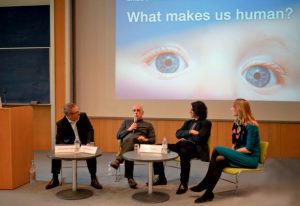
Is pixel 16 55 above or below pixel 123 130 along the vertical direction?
above

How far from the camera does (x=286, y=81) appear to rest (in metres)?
5.69

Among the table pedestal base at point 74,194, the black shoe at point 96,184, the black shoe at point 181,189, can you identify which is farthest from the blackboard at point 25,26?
the black shoe at point 181,189

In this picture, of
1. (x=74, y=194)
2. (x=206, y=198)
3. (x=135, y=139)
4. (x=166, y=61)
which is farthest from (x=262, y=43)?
(x=74, y=194)

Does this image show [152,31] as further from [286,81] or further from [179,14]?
[286,81]

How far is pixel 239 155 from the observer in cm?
386

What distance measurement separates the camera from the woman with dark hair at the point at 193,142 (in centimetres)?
405

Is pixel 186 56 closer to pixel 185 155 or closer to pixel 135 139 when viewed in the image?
pixel 135 139

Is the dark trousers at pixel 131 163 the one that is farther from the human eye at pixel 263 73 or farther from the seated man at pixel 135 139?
the human eye at pixel 263 73

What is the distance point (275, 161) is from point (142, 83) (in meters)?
2.51

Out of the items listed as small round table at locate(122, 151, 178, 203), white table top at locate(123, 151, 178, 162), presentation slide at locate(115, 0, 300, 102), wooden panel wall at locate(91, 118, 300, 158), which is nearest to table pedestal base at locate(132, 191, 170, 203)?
small round table at locate(122, 151, 178, 203)

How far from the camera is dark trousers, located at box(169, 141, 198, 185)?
159 inches

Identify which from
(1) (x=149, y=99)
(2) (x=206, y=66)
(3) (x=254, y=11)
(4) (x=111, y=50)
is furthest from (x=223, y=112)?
(4) (x=111, y=50)

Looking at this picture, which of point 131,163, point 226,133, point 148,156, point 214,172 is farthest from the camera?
point 226,133

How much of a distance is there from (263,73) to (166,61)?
158cm
